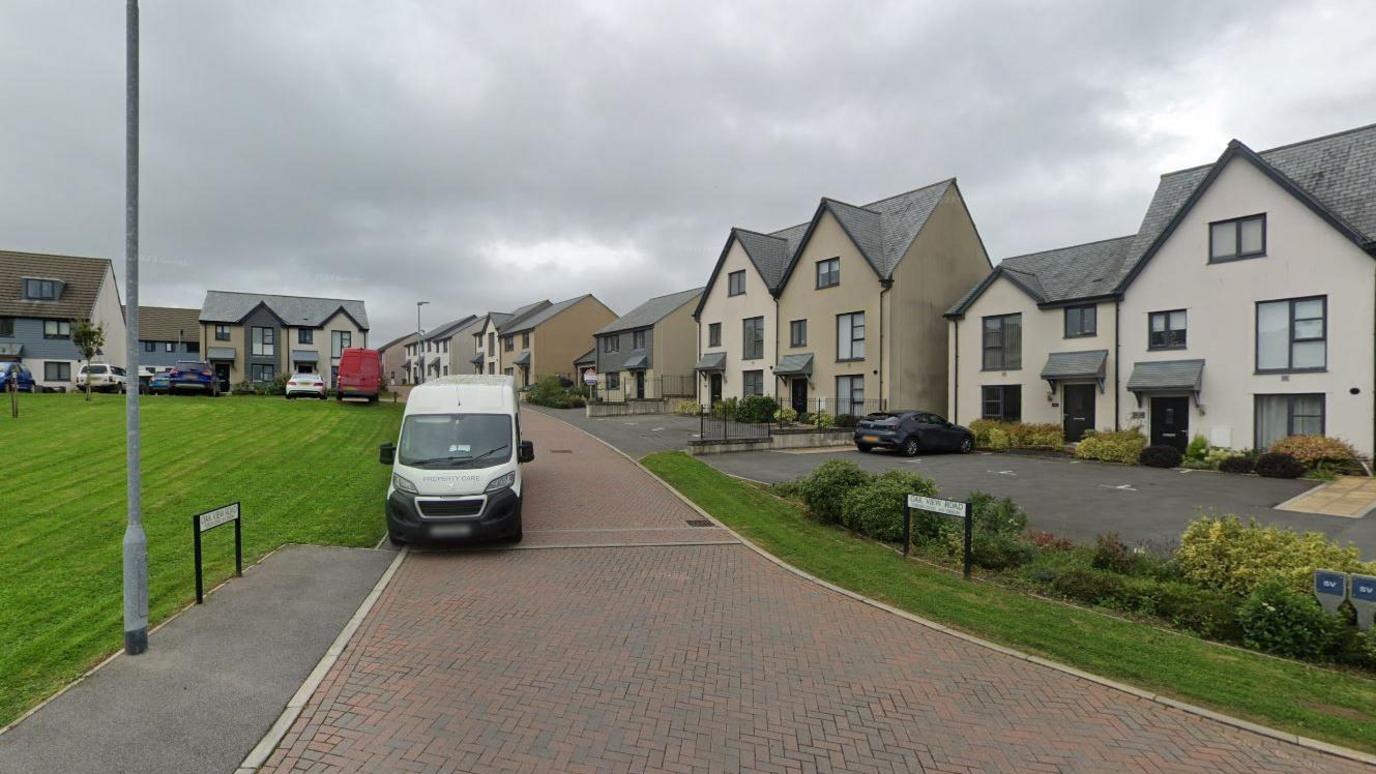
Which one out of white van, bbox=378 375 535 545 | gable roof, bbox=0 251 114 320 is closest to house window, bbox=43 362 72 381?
gable roof, bbox=0 251 114 320

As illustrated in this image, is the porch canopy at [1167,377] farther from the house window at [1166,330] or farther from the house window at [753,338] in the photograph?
the house window at [753,338]

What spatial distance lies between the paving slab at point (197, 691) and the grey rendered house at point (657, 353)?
36.7 metres

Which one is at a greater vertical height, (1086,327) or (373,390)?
(1086,327)

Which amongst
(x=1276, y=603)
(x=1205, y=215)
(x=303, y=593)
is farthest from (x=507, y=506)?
(x=1205, y=215)

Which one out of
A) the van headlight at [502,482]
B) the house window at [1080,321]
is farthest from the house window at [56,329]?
the house window at [1080,321]

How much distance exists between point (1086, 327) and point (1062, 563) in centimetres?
1941

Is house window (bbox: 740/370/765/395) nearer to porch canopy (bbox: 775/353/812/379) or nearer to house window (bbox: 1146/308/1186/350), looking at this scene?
porch canopy (bbox: 775/353/812/379)

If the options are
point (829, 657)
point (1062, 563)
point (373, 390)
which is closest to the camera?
point (829, 657)

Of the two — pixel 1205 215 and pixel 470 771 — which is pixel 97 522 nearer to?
pixel 470 771

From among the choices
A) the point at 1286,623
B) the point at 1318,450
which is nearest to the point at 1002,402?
the point at 1318,450

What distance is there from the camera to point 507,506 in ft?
32.0

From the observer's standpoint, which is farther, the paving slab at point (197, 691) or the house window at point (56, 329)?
the house window at point (56, 329)

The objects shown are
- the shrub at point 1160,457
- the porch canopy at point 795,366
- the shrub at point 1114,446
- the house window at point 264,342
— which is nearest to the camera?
the shrub at point 1160,457

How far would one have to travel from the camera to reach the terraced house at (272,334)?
51250 mm
